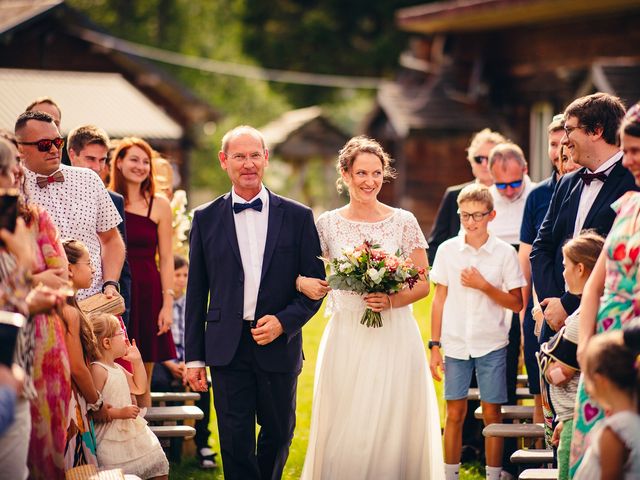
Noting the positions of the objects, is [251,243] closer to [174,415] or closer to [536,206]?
[174,415]

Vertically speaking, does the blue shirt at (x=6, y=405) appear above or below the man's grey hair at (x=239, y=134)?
below

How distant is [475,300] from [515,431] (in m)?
1.12

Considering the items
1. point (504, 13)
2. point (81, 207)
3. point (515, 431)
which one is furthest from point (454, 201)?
point (504, 13)

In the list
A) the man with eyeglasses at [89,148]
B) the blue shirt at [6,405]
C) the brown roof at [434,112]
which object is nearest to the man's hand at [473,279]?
the man with eyeglasses at [89,148]

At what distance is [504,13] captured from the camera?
24.2m

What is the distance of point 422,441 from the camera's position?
287 inches

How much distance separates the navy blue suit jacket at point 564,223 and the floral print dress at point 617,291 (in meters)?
0.95

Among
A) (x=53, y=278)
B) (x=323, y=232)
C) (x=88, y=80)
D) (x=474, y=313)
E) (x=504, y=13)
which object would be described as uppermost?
(x=504, y=13)

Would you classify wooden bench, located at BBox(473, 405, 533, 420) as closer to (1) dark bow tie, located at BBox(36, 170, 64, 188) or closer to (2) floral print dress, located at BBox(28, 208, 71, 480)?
(1) dark bow tie, located at BBox(36, 170, 64, 188)

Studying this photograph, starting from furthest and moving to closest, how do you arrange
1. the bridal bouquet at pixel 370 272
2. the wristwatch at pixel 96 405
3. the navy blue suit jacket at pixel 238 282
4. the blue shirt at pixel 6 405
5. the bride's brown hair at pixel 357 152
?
the bride's brown hair at pixel 357 152 → the bridal bouquet at pixel 370 272 → the navy blue suit jacket at pixel 238 282 → the wristwatch at pixel 96 405 → the blue shirt at pixel 6 405

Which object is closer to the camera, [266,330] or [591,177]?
[591,177]

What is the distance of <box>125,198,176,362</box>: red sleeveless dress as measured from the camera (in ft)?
28.7

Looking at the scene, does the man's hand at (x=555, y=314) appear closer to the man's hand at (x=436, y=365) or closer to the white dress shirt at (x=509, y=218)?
the man's hand at (x=436, y=365)

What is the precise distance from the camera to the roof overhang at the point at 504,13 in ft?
72.7
